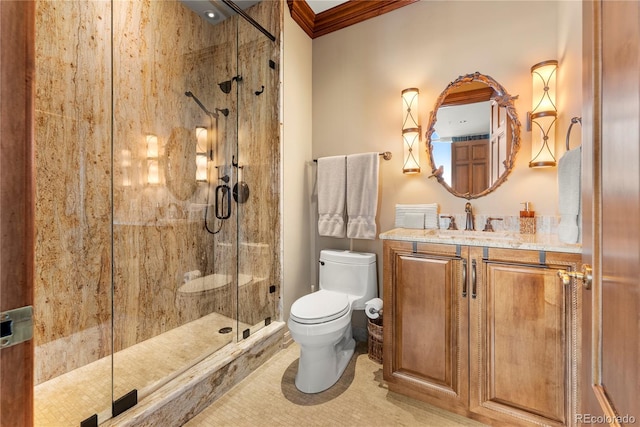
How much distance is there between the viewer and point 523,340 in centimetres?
137

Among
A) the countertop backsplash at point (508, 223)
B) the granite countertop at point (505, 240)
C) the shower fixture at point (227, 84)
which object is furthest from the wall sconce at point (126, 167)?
the countertop backsplash at point (508, 223)

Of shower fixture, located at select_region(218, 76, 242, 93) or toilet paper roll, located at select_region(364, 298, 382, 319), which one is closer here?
toilet paper roll, located at select_region(364, 298, 382, 319)

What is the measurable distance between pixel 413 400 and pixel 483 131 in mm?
1786

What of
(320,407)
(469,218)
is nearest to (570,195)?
Result: (469,218)

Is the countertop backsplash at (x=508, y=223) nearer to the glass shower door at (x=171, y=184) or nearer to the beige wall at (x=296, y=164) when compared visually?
the beige wall at (x=296, y=164)

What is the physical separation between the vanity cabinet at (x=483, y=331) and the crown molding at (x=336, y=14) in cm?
186

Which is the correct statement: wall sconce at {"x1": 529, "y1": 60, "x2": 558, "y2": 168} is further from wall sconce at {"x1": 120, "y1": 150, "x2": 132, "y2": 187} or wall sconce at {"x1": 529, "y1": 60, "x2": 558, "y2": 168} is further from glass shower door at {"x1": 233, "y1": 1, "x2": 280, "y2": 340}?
wall sconce at {"x1": 120, "y1": 150, "x2": 132, "y2": 187}

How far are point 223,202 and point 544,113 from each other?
7.79 feet

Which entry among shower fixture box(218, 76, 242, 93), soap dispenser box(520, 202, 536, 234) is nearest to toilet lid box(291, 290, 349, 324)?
soap dispenser box(520, 202, 536, 234)

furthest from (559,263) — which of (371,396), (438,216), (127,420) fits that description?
(127,420)

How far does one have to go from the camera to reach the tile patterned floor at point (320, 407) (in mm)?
1501

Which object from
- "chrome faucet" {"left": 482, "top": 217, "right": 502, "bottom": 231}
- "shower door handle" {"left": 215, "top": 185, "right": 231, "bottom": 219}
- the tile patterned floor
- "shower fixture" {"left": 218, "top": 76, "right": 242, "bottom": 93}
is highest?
"shower fixture" {"left": 218, "top": 76, "right": 242, "bottom": 93}

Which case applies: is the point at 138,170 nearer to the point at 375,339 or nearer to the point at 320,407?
the point at 320,407

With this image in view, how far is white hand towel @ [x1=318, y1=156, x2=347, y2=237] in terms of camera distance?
229 cm
